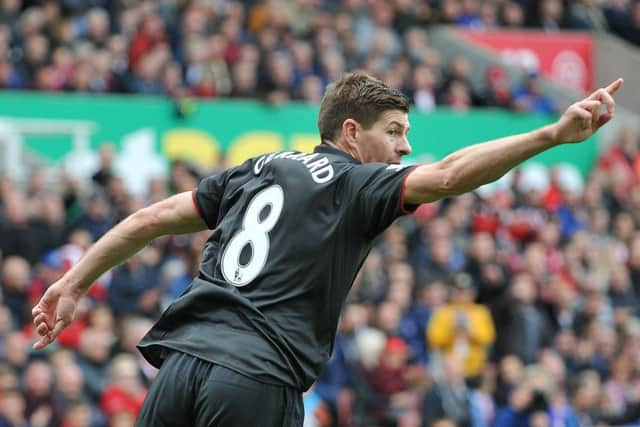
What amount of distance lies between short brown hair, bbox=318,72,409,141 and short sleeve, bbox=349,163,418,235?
0.26m

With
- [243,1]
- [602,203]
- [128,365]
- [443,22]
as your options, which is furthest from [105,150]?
[443,22]

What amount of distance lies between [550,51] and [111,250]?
1752 cm

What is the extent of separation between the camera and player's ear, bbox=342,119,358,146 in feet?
17.1

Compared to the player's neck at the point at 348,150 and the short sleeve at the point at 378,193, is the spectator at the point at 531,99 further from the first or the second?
the short sleeve at the point at 378,193

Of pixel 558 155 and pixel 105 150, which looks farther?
pixel 558 155

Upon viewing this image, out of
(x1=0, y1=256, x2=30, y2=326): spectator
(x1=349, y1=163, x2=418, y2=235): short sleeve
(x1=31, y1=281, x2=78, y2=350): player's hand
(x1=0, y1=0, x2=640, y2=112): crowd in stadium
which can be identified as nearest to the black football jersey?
(x1=349, y1=163, x2=418, y2=235): short sleeve

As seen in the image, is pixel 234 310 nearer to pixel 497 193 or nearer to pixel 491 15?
pixel 497 193

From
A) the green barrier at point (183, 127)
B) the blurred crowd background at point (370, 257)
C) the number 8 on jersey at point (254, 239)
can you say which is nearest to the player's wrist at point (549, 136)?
the number 8 on jersey at point (254, 239)

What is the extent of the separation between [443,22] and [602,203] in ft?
14.9

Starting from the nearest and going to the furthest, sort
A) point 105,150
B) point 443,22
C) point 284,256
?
point 284,256, point 105,150, point 443,22

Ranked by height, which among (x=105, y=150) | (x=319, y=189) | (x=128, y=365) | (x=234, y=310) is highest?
(x=319, y=189)

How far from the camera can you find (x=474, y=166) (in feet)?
15.1

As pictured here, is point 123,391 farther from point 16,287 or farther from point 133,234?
point 133,234

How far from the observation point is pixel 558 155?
19562 millimetres
